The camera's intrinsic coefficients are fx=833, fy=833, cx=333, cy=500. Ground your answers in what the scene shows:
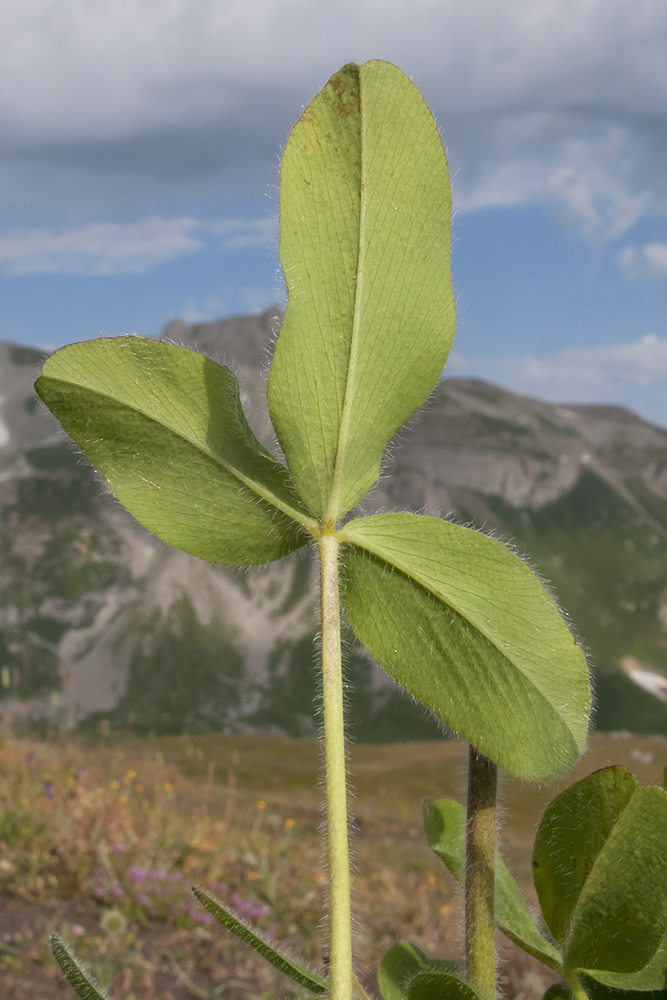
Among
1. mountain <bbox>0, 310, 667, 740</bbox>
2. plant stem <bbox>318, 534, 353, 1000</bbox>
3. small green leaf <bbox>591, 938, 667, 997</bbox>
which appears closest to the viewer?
plant stem <bbox>318, 534, 353, 1000</bbox>

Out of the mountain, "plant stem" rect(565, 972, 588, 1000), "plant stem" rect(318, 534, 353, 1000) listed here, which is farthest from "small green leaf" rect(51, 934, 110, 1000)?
the mountain

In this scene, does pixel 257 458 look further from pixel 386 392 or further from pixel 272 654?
pixel 272 654

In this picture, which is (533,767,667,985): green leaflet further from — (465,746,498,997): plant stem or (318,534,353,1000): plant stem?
(318,534,353,1000): plant stem

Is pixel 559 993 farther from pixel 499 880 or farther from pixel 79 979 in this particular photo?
pixel 79 979

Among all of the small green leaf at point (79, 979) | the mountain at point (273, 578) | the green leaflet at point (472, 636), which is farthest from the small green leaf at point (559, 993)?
the mountain at point (273, 578)

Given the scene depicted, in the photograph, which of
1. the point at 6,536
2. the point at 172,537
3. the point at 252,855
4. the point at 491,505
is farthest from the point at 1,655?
the point at 172,537

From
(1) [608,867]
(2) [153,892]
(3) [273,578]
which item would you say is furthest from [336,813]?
(3) [273,578]
